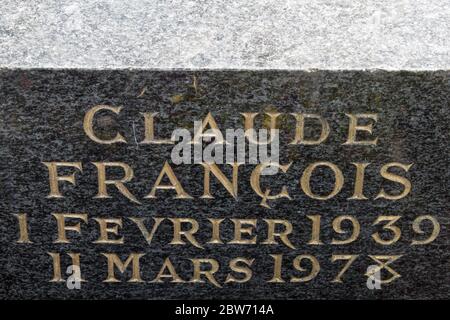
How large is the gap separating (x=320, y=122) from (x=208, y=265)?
0.64 meters

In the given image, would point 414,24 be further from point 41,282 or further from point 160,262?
point 41,282

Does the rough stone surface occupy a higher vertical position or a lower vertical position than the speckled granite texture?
higher

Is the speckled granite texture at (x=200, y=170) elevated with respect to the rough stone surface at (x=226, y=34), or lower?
lower

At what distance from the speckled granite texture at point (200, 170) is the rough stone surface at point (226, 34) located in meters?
0.04

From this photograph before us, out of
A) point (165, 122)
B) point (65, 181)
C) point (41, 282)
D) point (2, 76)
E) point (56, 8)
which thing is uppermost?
point (56, 8)

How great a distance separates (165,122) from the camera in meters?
2.30

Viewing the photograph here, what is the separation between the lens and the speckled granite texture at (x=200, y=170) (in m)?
2.24

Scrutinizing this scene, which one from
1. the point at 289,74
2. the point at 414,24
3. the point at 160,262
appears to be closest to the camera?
the point at 289,74

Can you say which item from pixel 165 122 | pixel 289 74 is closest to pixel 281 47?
pixel 289 74

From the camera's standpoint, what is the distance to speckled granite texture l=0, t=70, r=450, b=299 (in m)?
2.24

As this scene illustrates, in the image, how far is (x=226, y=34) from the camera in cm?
236

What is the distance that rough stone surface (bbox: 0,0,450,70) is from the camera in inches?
88.1

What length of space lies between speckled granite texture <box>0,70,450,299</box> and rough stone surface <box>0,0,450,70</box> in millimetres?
44

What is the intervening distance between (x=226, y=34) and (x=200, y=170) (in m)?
0.42
